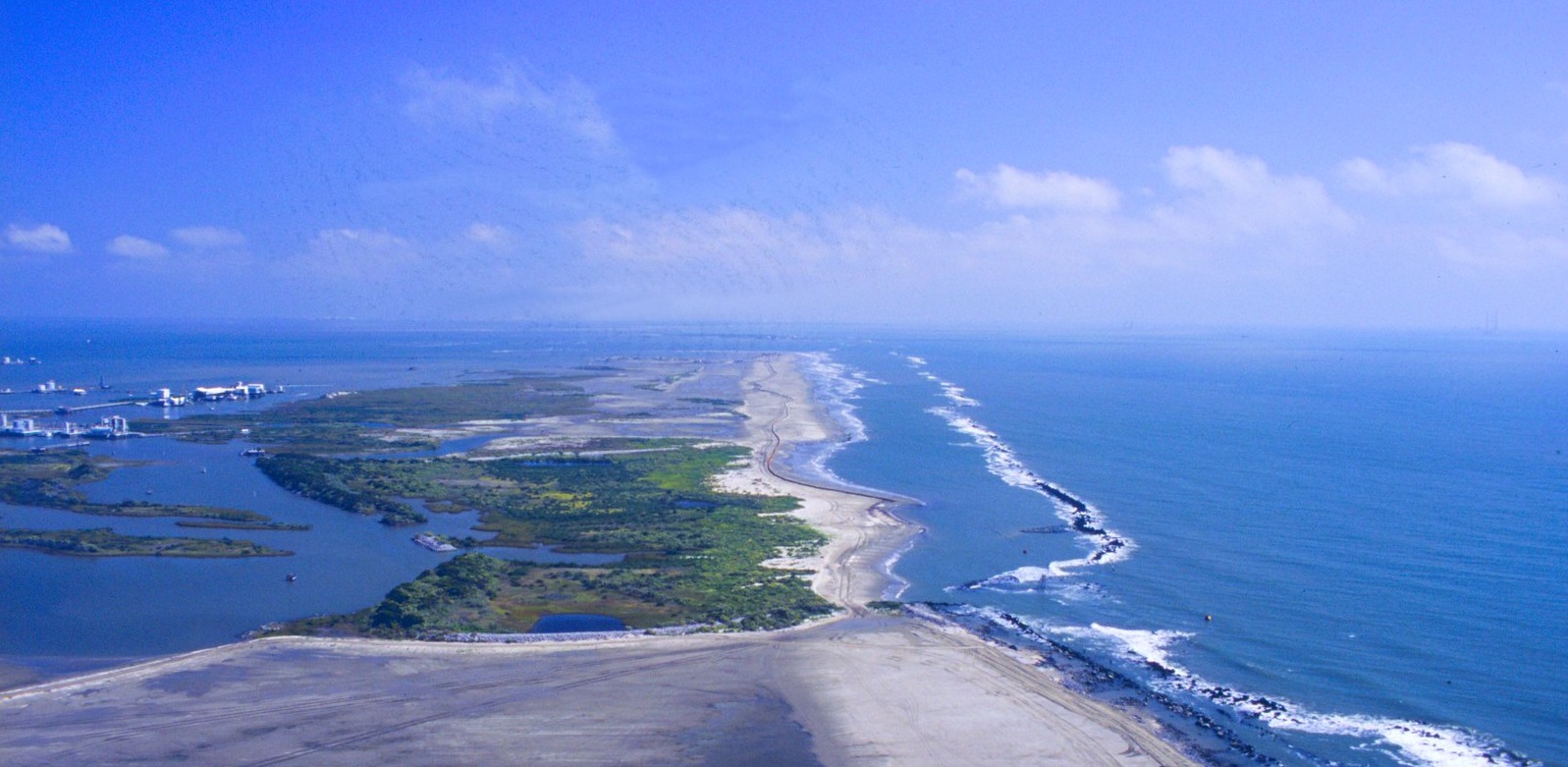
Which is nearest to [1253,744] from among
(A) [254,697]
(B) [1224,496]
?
(A) [254,697]

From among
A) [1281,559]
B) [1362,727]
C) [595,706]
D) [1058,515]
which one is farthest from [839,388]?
[1362,727]

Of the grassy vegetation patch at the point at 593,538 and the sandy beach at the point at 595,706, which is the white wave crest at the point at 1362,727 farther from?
the grassy vegetation patch at the point at 593,538

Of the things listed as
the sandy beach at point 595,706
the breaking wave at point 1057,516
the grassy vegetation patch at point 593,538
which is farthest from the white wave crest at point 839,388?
the sandy beach at point 595,706

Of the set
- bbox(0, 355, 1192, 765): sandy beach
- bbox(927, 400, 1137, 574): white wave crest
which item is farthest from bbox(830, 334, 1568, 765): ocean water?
bbox(0, 355, 1192, 765): sandy beach

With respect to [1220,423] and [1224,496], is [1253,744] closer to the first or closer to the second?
[1224,496]

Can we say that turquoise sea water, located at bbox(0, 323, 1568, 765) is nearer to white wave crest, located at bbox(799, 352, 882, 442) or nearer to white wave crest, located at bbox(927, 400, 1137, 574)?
white wave crest, located at bbox(927, 400, 1137, 574)

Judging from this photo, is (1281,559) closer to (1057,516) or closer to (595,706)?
(1057,516)
